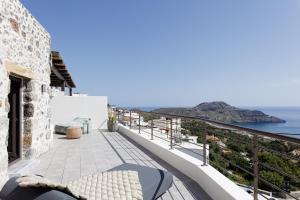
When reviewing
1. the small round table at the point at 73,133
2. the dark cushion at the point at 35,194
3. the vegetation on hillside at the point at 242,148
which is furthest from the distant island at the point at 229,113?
the dark cushion at the point at 35,194

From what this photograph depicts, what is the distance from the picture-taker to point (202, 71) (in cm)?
4328

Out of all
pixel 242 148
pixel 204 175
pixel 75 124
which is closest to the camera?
pixel 204 175

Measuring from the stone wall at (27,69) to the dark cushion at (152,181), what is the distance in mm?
1957

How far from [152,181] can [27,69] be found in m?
3.66

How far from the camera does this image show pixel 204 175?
4082 millimetres

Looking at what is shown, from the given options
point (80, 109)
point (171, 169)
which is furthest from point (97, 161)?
point (80, 109)

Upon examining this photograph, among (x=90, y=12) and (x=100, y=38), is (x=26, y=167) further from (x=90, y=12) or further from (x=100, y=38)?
(x=100, y=38)

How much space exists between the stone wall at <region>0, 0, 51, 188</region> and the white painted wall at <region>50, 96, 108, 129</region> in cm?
498

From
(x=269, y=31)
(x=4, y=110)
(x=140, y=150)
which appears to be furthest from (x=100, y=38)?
(x=4, y=110)

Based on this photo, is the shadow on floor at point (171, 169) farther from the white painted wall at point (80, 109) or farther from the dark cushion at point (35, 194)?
the white painted wall at point (80, 109)

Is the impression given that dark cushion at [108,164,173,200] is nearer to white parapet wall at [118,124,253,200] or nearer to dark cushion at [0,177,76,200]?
white parapet wall at [118,124,253,200]

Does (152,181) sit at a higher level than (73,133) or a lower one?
higher

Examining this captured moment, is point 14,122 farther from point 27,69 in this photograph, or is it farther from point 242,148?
point 242,148

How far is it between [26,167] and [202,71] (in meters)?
39.7
